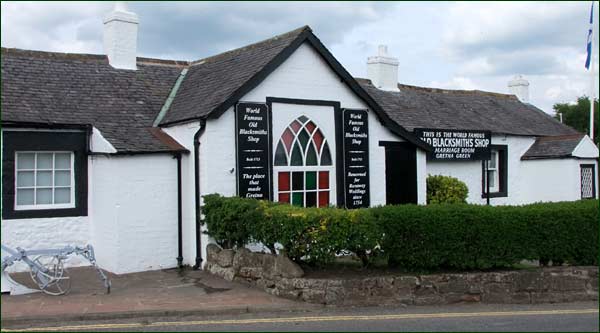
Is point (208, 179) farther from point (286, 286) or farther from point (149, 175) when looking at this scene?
point (286, 286)

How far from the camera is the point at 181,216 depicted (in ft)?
45.8

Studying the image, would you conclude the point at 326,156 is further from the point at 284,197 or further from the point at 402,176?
the point at 402,176

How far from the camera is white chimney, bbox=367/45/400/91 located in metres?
22.9

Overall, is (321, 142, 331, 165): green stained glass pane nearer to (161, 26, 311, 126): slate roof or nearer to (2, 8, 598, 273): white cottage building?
(2, 8, 598, 273): white cottage building

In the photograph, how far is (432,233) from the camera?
1084cm

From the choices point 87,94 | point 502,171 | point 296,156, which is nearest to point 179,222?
point 296,156

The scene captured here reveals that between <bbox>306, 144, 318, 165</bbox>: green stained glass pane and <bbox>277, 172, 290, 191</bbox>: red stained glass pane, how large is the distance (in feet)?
2.21

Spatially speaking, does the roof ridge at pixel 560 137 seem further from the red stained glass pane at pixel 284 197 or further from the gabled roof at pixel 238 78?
the red stained glass pane at pixel 284 197

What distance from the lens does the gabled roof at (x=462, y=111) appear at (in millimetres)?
21000

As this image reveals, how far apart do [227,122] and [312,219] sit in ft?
13.2

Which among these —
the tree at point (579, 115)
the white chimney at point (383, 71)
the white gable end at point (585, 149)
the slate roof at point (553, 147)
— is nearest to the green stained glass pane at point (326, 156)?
the white chimney at point (383, 71)

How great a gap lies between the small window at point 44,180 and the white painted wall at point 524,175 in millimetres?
11174

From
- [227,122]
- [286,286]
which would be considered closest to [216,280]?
[286,286]

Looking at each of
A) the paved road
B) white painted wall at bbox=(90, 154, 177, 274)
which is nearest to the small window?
white painted wall at bbox=(90, 154, 177, 274)
